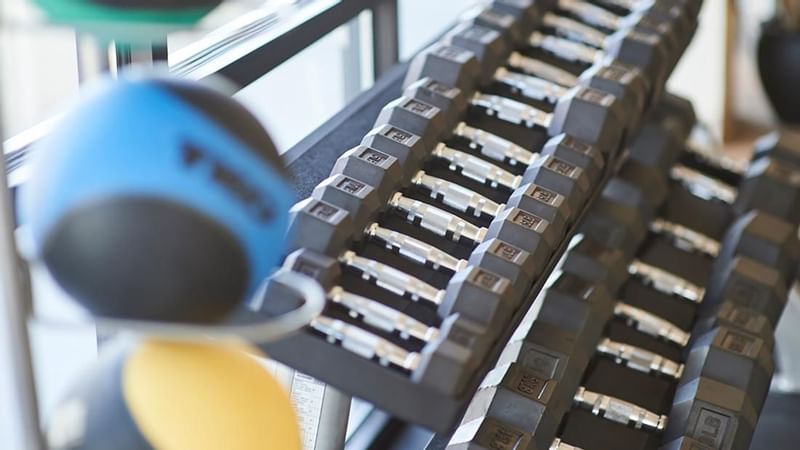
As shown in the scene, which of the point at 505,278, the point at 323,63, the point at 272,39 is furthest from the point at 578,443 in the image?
the point at 323,63

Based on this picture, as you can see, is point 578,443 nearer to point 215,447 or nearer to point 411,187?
point 411,187

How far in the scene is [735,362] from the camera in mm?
1213

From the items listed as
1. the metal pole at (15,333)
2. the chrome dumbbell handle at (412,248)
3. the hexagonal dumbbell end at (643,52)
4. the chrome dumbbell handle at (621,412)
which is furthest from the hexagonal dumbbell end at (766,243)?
the metal pole at (15,333)

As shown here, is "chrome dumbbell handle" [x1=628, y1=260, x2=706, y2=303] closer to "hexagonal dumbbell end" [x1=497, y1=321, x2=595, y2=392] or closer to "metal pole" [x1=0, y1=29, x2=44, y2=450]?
"hexagonal dumbbell end" [x1=497, y1=321, x2=595, y2=392]

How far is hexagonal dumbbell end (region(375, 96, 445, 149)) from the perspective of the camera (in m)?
1.15

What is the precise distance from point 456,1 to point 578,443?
134 cm

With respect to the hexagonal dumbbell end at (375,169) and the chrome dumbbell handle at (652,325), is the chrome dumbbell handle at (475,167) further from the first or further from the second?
the chrome dumbbell handle at (652,325)

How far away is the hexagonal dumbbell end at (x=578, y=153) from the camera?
1.18 meters

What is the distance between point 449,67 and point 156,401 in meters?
0.73

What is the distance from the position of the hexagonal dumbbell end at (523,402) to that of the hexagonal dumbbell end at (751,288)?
318 mm

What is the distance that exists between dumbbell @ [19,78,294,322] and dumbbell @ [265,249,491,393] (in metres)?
0.32

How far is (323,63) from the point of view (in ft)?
6.24

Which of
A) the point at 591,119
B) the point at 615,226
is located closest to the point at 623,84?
the point at 591,119

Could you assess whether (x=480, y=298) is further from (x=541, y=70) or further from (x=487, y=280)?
(x=541, y=70)
